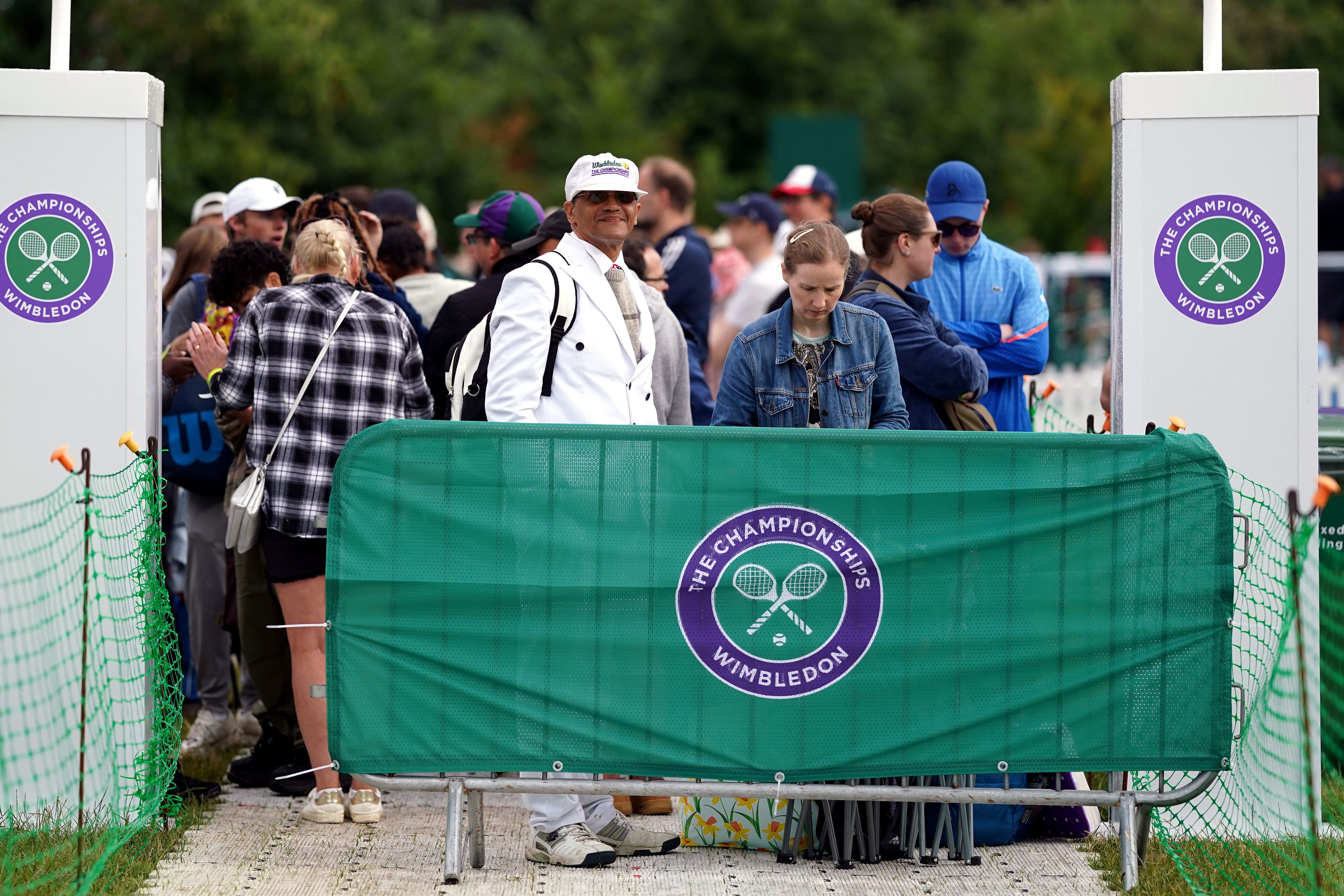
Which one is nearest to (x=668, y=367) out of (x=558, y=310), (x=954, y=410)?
(x=558, y=310)

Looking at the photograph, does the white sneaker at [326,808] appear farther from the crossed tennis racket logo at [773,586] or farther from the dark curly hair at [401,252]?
the dark curly hair at [401,252]

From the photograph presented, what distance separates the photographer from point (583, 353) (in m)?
5.10

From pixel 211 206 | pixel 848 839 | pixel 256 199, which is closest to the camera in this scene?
pixel 848 839

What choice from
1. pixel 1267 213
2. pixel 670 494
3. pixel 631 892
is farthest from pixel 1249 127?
pixel 631 892

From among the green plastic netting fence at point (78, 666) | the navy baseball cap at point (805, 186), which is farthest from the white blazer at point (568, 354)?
the navy baseball cap at point (805, 186)

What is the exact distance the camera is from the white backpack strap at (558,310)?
504 cm

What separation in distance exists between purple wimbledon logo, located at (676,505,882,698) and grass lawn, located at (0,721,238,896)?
183 cm

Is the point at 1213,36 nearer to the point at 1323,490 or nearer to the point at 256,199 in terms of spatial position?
the point at 1323,490

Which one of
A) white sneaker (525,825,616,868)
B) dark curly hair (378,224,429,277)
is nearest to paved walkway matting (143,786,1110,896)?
white sneaker (525,825,616,868)

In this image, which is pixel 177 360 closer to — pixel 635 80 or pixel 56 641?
pixel 56 641

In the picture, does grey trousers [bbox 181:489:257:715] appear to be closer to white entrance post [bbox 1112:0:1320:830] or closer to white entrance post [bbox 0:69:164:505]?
white entrance post [bbox 0:69:164:505]

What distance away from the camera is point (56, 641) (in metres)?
5.41

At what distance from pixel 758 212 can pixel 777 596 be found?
5512 millimetres

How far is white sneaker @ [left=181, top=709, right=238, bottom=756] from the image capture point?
21.9 feet
